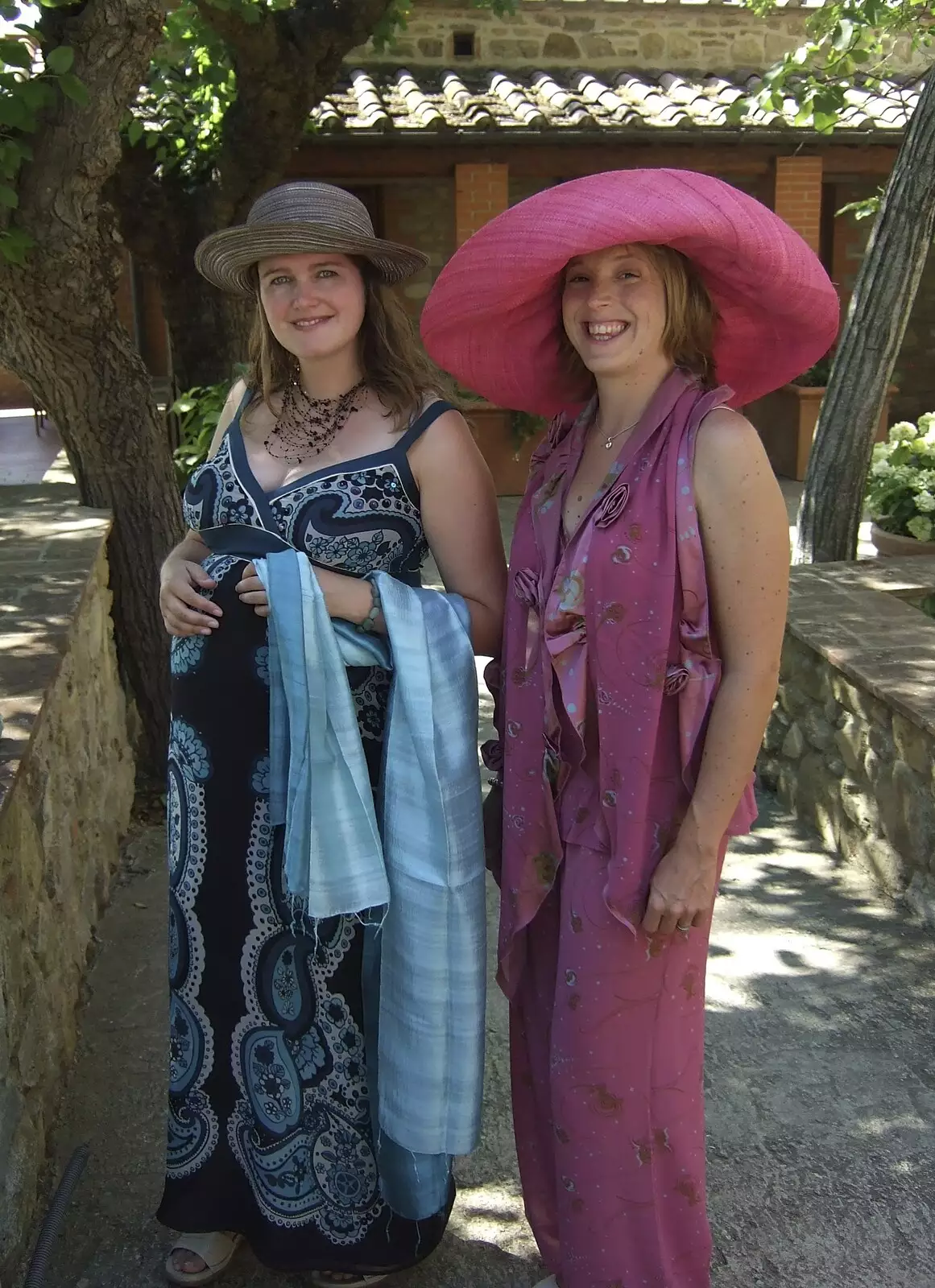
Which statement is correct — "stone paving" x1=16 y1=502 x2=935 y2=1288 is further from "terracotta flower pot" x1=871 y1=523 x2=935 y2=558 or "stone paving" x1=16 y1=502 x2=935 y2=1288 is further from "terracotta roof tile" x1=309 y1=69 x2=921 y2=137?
"terracotta roof tile" x1=309 y1=69 x2=921 y2=137

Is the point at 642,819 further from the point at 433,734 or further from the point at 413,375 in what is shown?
the point at 413,375

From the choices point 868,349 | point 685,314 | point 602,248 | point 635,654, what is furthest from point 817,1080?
point 868,349

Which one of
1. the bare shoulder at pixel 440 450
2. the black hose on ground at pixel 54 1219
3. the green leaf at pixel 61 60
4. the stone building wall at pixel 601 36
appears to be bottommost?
the black hose on ground at pixel 54 1219

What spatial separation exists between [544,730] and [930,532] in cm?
470

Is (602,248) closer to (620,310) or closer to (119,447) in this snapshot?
(620,310)

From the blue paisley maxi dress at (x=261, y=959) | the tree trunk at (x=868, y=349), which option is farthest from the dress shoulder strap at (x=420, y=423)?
the tree trunk at (x=868, y=349)

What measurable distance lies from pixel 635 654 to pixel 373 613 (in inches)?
17.7

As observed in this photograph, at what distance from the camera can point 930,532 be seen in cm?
593

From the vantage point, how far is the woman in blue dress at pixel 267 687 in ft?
6.44

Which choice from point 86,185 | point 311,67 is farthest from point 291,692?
point 311,67

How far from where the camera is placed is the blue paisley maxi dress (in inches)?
77.7

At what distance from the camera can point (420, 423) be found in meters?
1.98

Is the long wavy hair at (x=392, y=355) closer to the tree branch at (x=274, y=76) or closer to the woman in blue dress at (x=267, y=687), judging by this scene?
the woman in blue dress at (x=267, y=687)

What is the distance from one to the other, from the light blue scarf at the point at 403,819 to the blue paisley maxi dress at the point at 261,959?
0.09 metres
